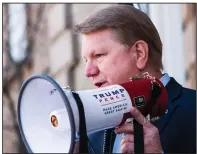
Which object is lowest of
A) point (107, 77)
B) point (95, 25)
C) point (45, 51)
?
point (45, 51)

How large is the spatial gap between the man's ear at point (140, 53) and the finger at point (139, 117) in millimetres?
272

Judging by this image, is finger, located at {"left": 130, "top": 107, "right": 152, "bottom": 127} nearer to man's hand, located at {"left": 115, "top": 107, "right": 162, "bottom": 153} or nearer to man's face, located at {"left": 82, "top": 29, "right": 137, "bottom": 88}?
man's hand, located at {"left": 115, "top": 107, "right": 162, "bottom": 153}

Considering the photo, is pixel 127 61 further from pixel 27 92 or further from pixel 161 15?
pixel 161 15

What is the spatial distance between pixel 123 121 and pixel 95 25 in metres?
0.39

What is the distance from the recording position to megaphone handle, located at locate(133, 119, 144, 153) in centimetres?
175

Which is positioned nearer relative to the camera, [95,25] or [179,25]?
[95,25]

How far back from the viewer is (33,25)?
8.69 metres

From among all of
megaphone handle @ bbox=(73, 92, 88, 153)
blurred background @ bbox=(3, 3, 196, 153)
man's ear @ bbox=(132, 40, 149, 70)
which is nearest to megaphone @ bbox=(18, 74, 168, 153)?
megaphone handle @ bbox=(73, 92, 88, 153)

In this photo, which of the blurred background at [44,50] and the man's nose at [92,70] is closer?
the man's nose at [92,70]

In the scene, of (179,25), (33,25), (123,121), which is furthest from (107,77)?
(33,25)

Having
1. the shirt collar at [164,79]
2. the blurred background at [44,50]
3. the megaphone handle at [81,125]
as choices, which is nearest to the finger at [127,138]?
the megaphone handle at [81,125]

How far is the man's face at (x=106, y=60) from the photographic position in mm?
1979

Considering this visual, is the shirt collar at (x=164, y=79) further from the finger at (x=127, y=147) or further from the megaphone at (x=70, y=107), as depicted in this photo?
the finger at (x=127, y=147)

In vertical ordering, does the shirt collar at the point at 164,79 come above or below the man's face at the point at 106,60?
below
